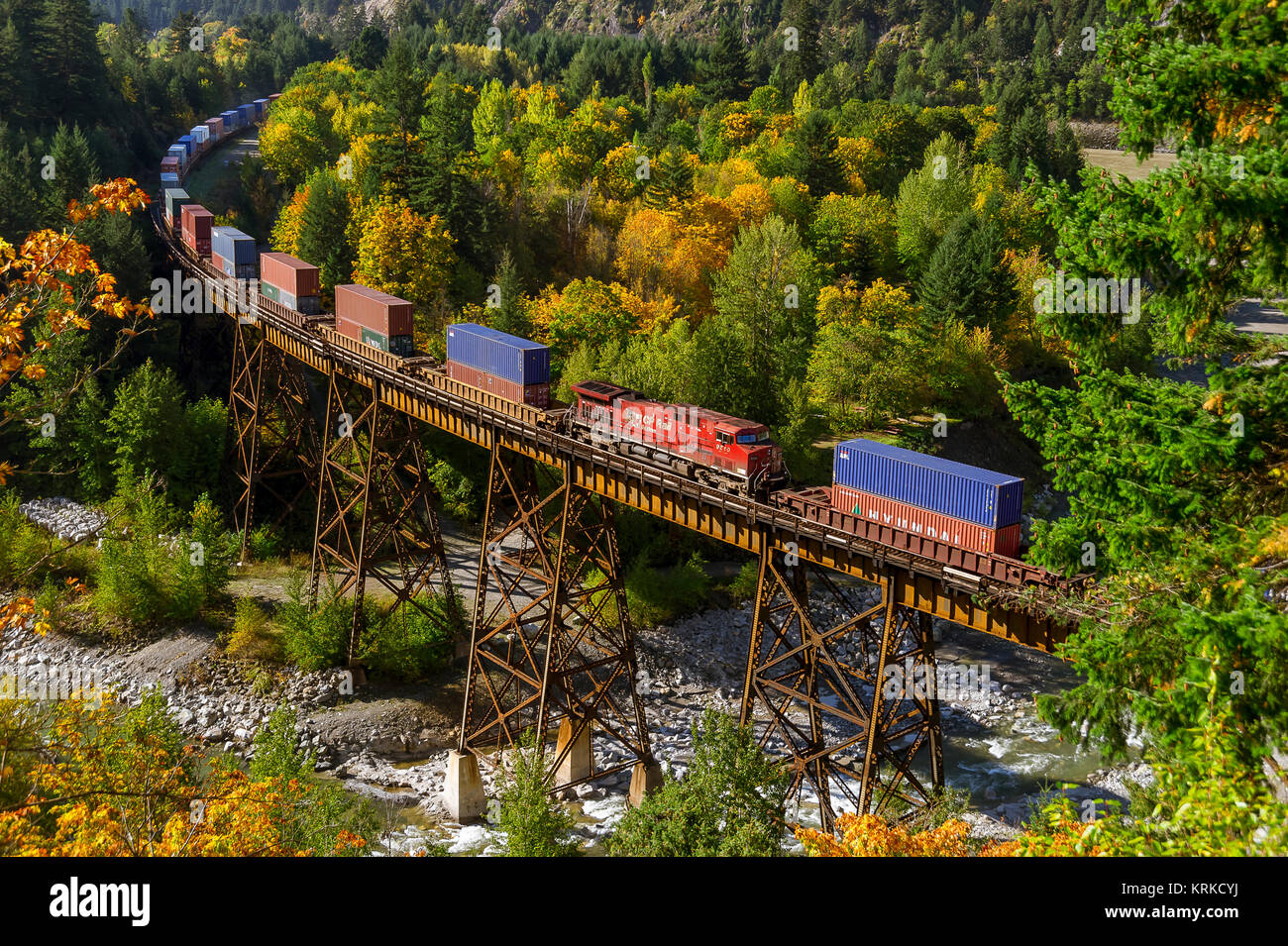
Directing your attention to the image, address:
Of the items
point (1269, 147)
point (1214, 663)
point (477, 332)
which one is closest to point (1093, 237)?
point (1269, 147)

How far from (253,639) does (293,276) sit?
16739mm

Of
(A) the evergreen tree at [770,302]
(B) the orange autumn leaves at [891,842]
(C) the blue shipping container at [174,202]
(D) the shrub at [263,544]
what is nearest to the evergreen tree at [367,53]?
(C) the blue shipping container at [174,202]

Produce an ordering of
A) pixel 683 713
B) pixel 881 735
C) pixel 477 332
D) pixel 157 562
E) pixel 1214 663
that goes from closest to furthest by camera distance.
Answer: pixel 1214 663, pixel 881 735, pixel 477 332, pixel 683 713, pixel 157 562

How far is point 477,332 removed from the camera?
39625mm

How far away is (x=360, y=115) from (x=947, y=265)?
4869 centimetres

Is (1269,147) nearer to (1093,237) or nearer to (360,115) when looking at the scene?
(1093,237)

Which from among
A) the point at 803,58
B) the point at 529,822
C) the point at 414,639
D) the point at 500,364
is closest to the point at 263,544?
the point at 414,639

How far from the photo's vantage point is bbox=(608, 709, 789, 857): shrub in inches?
776

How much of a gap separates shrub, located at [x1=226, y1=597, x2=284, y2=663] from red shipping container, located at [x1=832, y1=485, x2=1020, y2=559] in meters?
25.4

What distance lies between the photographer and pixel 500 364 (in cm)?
3800

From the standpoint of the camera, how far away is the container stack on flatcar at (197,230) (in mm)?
60500

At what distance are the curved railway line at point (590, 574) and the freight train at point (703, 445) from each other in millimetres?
176

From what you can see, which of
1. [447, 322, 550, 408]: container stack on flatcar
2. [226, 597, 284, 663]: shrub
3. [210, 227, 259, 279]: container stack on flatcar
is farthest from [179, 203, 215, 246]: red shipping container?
[447, 322, 550, 408]: container stack on flatcar

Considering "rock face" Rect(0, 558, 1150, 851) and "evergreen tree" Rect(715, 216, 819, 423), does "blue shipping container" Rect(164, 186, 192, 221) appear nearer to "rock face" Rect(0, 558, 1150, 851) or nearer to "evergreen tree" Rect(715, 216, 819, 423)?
"rock face" Rect(0, 558, 1150, 851)
